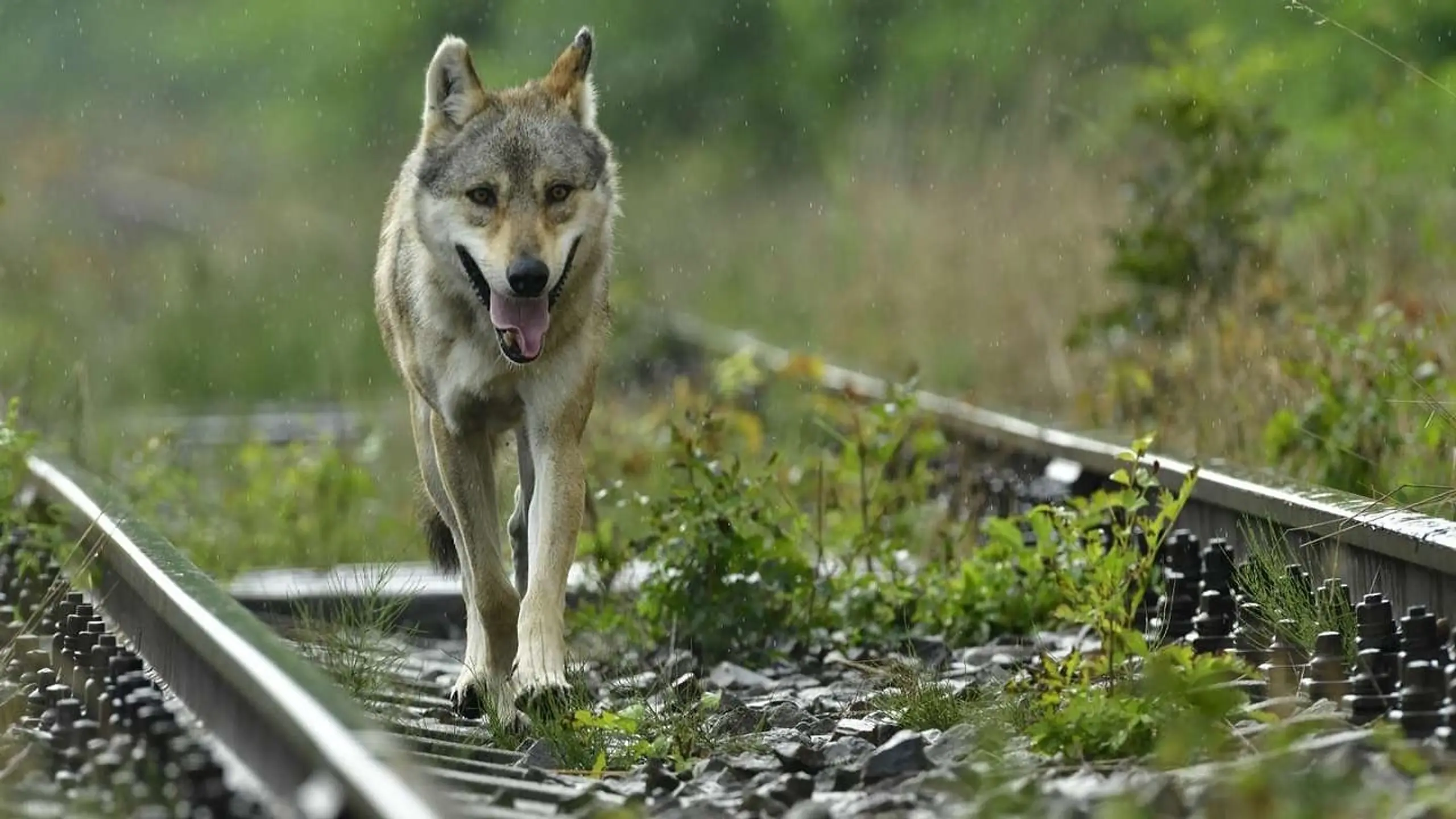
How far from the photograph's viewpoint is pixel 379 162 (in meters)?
30.7

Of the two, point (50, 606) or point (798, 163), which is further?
point (798, 163)

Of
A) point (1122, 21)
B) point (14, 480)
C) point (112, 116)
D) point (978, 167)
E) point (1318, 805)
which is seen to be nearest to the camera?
point (1318, 805)

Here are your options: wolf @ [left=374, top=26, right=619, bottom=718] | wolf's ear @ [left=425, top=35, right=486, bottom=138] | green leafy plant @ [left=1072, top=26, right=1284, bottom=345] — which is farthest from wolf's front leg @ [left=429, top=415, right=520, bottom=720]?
green leafy plant @ [left=1072, top=26, right=1284, bottom=345]

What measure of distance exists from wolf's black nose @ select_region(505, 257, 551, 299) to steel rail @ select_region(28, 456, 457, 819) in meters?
1.15

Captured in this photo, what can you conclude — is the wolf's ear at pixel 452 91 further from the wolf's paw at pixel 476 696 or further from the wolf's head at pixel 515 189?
the wolf's paw at pixel 476 696

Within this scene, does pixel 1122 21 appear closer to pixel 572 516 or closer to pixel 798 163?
pixel 798 163

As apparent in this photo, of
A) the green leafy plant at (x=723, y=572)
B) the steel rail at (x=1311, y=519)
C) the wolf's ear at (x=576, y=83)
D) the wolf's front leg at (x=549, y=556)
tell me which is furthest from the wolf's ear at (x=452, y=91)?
the steel rail at (x=1311, y=519)

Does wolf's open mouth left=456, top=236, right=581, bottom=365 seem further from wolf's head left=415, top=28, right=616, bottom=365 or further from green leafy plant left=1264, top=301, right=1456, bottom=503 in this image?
green leafy plant left=1264, top=301, right=1456, bottom=503

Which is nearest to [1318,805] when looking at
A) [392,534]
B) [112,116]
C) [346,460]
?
[392,534]

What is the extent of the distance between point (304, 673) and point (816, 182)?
830 inches

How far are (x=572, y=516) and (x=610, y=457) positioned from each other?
397cm

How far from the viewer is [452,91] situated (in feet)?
22.6

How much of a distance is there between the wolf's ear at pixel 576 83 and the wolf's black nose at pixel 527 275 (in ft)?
2.39

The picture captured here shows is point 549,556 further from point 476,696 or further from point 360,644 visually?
point 360,644
